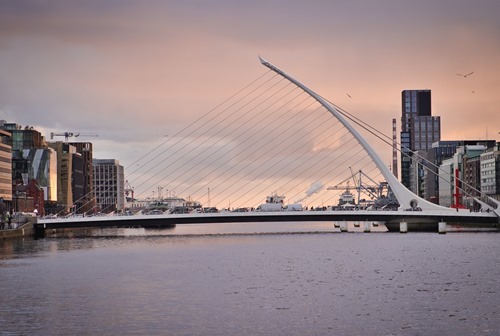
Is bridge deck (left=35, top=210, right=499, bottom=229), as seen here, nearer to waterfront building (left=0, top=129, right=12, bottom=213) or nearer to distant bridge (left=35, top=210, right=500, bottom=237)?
distant bridge (left=35, top=210, right=500, bottom=237)

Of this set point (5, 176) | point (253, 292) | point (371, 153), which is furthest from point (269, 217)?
point (5, 176)

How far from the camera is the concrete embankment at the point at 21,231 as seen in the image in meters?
122

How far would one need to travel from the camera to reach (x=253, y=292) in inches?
2240

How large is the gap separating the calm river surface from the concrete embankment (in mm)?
26956

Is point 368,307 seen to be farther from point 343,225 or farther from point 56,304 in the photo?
point 343,225

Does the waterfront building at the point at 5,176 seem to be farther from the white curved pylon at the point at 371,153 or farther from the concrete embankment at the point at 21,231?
the white curved pylon at the point at 371,153

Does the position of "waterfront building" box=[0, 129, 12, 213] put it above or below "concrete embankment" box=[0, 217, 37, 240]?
above

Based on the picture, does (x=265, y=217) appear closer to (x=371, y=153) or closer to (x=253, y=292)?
(x=371, y=153)

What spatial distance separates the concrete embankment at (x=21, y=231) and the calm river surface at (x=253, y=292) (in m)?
27.0

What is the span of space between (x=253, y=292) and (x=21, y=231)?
78358 mm

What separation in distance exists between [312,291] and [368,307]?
26.5 ft

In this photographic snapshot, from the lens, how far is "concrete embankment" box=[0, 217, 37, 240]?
12206 cm

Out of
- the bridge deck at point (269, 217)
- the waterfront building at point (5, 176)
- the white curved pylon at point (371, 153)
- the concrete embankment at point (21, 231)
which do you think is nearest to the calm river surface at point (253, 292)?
the bridge deck at point (269, 217)

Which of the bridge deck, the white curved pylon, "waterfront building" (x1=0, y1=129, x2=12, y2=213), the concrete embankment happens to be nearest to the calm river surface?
the bridge deck
